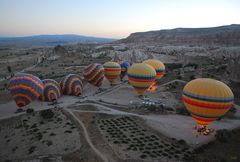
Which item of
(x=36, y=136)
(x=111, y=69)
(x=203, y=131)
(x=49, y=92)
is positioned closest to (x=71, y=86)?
(x=49, y=92)

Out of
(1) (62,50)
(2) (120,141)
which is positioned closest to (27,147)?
(2) (120,141)

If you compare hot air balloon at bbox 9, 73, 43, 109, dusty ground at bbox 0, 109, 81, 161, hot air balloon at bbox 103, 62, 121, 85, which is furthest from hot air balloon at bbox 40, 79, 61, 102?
hot air balloon at bbox 103, 62, 121, 85

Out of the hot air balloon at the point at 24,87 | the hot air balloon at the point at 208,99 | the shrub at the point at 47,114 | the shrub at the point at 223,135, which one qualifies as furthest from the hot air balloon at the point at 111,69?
the shrub at the point at 223,135

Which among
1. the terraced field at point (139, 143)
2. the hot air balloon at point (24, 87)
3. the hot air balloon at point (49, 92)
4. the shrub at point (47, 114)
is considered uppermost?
the hot air balloon at point (24, 87)

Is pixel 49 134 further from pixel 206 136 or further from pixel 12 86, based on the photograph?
pixel 206 136

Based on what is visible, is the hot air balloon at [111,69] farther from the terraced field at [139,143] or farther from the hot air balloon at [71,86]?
the terraced field at [139,143]
